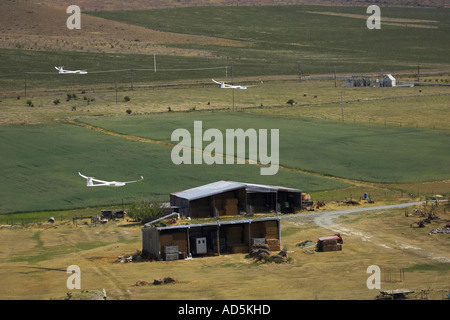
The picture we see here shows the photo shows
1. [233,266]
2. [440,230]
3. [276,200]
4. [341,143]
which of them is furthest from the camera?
[341,143]

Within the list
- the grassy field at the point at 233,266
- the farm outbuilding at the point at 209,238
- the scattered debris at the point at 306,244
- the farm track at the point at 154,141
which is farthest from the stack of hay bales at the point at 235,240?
the farm track at the point at 154,141

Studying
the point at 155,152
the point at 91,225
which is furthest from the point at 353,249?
the point at 155,152

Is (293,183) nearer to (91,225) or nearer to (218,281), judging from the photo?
(91,225)

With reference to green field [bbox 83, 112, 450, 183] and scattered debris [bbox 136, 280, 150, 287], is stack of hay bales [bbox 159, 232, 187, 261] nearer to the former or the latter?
scattered debris [bbox 136, 280, 150, 287]

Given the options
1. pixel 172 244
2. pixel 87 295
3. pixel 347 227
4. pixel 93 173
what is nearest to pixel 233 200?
pixel 347 227

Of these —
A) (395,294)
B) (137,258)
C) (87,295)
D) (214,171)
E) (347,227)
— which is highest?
(395,294)

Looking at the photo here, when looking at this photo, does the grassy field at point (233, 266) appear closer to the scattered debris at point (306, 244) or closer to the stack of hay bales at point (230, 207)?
the scattered debris at point (306, 244)

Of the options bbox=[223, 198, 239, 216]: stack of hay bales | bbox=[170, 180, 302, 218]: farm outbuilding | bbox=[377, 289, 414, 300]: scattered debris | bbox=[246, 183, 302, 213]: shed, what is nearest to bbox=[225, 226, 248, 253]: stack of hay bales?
bbox=[170, 180, 302, 218]: farm outbuilding

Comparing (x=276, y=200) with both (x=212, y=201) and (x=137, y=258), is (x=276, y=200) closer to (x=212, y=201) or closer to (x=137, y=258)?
(x=212, y=201)
